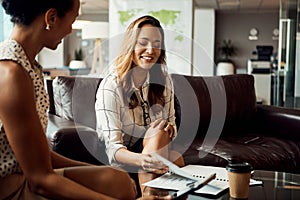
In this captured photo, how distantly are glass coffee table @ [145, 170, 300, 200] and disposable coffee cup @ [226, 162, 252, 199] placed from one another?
0.18 ft

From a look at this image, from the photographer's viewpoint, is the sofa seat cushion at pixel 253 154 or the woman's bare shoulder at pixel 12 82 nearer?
the woman's bare shoulder at pixel 12 82

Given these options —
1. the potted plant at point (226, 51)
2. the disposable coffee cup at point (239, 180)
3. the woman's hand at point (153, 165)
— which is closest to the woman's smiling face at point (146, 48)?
the woman's hand at point (153, 165)

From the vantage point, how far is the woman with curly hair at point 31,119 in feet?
3.53

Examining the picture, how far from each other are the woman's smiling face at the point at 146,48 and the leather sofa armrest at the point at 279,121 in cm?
134

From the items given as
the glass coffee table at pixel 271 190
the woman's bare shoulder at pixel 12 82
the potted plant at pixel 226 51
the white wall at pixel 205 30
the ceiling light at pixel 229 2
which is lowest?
the glass coffee table at pixel 271 190

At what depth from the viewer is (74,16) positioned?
124cm

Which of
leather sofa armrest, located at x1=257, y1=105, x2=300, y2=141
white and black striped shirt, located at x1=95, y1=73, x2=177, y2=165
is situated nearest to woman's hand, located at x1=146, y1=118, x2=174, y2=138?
white and black striped shirt, located at x1=95, y1=73, x2=177, y2=165

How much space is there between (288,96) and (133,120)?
4102 mm

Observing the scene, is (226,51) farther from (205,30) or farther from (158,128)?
(158,128)

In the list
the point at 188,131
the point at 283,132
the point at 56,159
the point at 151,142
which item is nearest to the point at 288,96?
the point at 283,132

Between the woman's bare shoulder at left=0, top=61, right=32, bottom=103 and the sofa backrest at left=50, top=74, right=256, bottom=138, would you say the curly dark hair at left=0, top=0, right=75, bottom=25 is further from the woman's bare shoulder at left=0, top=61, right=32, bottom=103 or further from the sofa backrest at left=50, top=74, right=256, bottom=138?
the sofa backrest at left=50, top=74, right=256, bottom=138

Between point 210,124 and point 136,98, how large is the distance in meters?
0.98

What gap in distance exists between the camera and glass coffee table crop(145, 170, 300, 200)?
170 cm

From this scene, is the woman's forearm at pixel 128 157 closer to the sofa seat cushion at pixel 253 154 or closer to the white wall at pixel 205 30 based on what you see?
the sofa seat cushion at pixel 253 154
